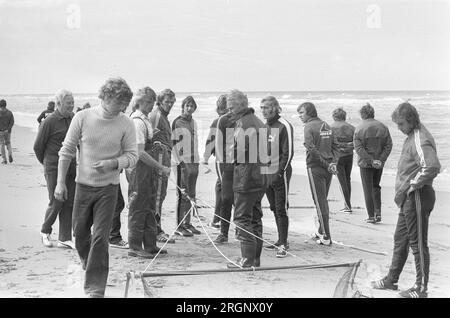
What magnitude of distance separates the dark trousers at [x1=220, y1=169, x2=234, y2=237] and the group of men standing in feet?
0.04

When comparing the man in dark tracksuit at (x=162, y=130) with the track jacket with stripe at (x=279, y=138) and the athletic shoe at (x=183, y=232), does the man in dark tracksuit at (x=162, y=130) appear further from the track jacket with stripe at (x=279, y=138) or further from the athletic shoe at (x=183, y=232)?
the track jacket with stripe at (x=279, y=138)

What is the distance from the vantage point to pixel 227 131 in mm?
7676

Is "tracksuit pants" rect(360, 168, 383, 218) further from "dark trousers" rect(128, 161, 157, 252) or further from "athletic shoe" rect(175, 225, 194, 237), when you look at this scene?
"dark trousers" rect(128, 161, 157, 252)

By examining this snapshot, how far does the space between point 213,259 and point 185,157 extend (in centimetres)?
190

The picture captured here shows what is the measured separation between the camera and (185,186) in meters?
8.26

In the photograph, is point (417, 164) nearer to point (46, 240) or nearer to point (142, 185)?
point (142, 185)

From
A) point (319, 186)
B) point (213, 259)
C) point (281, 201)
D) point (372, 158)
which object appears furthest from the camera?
point (372, 158)

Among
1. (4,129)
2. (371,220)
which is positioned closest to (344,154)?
(371,220)

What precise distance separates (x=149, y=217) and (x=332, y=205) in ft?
16.8

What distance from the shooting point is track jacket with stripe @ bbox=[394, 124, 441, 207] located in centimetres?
542

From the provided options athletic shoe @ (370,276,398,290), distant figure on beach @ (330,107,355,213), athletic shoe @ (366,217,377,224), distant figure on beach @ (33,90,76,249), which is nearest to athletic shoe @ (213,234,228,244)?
distant figure on beach @ (33,90,76,249)
